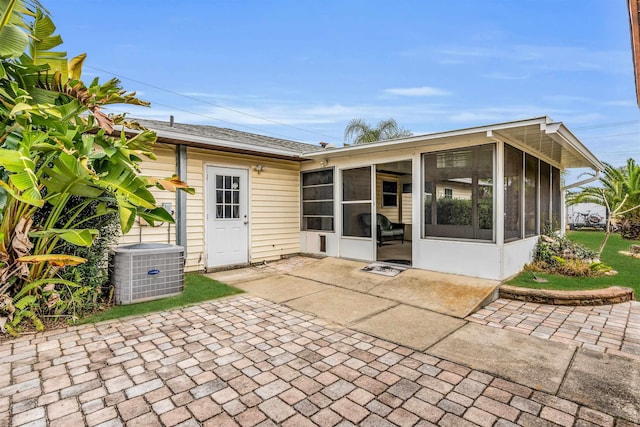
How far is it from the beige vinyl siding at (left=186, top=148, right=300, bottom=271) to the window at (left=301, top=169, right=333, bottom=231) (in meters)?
0.22

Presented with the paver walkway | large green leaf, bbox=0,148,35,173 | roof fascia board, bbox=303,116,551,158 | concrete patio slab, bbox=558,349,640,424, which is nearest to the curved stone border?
concrete patio slab, bbox=558,349,640,424

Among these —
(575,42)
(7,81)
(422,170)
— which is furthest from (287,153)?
(575,42)

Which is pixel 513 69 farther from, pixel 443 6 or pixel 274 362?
pixel 274 362

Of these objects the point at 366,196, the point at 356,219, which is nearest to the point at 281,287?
the point at 356,219

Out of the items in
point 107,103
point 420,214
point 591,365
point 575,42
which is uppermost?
point 575,42

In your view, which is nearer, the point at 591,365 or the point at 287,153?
the point at 591,365

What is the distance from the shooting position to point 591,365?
8.91 feet

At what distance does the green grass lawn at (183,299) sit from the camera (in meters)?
3.94

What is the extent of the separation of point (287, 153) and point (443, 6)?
5.90 metres

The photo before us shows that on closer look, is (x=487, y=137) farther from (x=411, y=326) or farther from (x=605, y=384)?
(x=605, y=384)

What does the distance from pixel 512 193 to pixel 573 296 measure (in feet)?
6.36

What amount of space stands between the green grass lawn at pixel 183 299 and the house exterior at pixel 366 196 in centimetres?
104

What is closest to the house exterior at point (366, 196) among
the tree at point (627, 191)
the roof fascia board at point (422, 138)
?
the roof fascia board at point (422, 138)

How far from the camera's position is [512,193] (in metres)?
5.65
